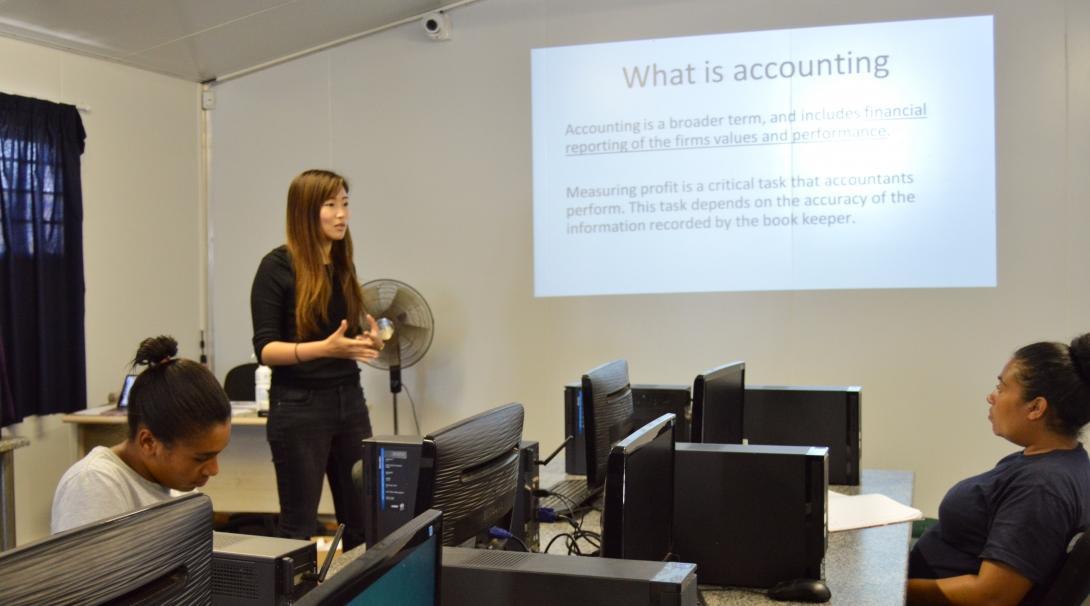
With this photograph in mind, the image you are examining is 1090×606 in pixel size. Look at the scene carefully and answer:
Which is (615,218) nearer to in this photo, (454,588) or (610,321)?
(610,321)

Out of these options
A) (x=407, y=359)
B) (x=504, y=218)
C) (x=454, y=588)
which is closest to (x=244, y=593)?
(x=454, y=588)

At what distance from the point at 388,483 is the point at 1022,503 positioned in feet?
4.47

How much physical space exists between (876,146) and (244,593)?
3690 mm

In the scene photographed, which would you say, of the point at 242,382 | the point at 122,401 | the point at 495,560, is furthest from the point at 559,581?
the point at 242,382

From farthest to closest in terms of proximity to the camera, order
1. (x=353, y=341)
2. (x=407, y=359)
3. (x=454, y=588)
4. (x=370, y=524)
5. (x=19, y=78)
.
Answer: (x=407, y=359) < (x=19, y=78) < (x=353, y=341) < (x=370, y=524) < (x=454, y=588)

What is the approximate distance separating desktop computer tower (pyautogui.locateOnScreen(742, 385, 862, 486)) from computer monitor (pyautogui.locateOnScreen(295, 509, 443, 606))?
6.89 feet

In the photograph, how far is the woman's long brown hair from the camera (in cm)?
282

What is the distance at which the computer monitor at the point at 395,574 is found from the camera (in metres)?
0.81

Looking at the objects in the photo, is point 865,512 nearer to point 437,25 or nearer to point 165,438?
point 165,438

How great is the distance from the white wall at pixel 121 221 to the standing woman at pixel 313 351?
2.14 meters

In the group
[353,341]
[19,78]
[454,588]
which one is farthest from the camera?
[19,78]

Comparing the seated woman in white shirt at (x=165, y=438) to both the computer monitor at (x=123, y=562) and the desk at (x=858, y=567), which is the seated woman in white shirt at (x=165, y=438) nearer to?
the computer monitor at (x=123, y=562)

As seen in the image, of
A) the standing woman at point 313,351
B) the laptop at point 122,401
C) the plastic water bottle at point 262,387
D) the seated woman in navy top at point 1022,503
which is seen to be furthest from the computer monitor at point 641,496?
the laptop at point 122,401

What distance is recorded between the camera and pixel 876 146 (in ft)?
14.1
